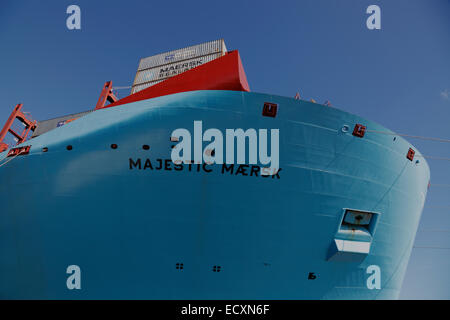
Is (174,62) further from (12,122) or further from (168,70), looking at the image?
(12,122)

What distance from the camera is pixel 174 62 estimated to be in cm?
1780

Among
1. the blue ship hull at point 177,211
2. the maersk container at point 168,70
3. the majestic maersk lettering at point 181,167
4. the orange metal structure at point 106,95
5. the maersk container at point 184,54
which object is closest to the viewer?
the blue ship hull at point 177,211

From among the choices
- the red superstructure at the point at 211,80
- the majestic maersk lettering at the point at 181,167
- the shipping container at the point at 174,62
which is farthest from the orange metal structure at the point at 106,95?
the majestic maersk lettering at the point at 181,167

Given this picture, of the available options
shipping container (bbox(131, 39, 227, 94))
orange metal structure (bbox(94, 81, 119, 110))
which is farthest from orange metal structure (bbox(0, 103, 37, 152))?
shipping container (bbox(131, 39, 227, 94))

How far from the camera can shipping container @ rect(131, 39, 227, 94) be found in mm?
16922

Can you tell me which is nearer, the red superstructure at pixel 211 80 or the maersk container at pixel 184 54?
the red superstructure at pixel 211 80

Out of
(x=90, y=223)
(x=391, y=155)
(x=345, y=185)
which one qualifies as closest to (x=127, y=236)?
(x=90, y=223)

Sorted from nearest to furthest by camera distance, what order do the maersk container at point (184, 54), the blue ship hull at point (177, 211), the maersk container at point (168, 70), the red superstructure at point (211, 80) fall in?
1. the blue ship hull at point (177, 211)
2. the red superstructure at point (211, 80)
3. the maersk container at point (168, 70)
4. the maersk container at point (184, 54)

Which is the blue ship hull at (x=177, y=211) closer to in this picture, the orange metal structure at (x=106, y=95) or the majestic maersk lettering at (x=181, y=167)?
the majestic maersk lettering at (x=181, y=167)

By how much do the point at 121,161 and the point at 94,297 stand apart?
4033mm

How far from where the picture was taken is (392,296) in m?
10.0

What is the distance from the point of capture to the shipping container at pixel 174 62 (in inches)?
666

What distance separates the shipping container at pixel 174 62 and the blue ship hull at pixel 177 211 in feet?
32.7

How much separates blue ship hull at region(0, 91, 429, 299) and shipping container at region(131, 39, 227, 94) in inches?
393
